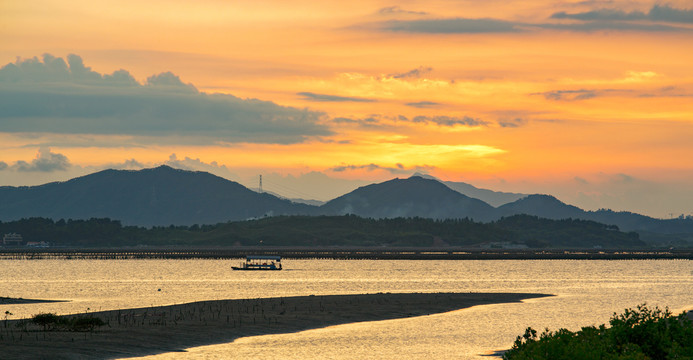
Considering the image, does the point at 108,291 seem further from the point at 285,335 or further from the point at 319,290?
the point at 285,335

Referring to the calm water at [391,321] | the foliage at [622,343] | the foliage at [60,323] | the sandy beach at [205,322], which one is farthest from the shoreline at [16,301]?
the foliage at [622,343]

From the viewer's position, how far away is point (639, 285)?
543 ft

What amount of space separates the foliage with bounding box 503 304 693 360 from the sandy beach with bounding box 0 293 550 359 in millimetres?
37287

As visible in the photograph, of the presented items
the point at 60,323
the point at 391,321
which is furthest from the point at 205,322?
the point at 391,321

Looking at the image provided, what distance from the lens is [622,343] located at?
33.7m

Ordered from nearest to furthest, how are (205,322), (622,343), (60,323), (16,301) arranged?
(622,343), (60,323), (205,322), (16,301)

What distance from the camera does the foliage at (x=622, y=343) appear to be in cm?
3128

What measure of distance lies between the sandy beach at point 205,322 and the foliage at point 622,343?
37.3 m

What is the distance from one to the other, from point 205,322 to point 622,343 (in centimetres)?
5456

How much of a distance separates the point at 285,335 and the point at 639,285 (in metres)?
111

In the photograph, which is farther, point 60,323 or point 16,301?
point 16,301

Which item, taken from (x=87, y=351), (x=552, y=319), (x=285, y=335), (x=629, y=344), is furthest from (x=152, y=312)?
(x=629, y=344)

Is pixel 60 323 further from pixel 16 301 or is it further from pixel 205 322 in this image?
pixel 16 301

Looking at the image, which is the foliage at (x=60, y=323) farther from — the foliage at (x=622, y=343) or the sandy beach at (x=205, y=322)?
the foliage at (x=622, y=343)
